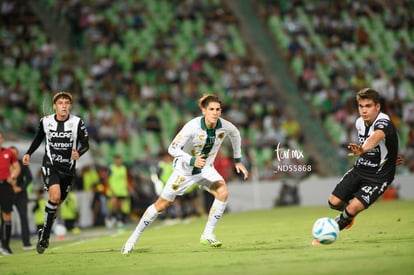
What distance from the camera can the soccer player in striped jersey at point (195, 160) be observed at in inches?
481

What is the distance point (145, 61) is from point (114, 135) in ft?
15.0

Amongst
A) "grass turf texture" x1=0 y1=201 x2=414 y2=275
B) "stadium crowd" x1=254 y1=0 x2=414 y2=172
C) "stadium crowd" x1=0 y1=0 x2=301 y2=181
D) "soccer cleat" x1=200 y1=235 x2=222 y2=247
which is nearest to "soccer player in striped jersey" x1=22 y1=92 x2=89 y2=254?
"grass turf texture" x1=0 y1=201 x2=414 y2=275

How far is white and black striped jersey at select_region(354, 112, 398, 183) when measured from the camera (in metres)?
11.2

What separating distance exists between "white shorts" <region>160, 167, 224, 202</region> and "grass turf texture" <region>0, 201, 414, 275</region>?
2.81 ft

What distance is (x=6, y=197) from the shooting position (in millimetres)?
15516

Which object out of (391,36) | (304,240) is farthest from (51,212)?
(391,36)

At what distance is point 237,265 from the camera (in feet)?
31.9

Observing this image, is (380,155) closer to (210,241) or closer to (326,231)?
(326,231)

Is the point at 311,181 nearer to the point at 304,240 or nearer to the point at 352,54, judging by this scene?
the point at 352,54

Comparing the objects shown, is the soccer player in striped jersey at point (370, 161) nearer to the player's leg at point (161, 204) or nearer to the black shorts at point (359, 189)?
the black shorts at point (359, 189)

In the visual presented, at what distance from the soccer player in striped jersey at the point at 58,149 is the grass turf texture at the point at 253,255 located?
0.74 metres

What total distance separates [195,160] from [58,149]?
269 cm

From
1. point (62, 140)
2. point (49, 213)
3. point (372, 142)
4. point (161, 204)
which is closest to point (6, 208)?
point (49, 213)

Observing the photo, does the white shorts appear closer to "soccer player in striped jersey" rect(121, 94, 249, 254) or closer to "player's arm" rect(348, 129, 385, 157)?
"soccer player in striped jersey" rect(121, 94, 249, 254)
